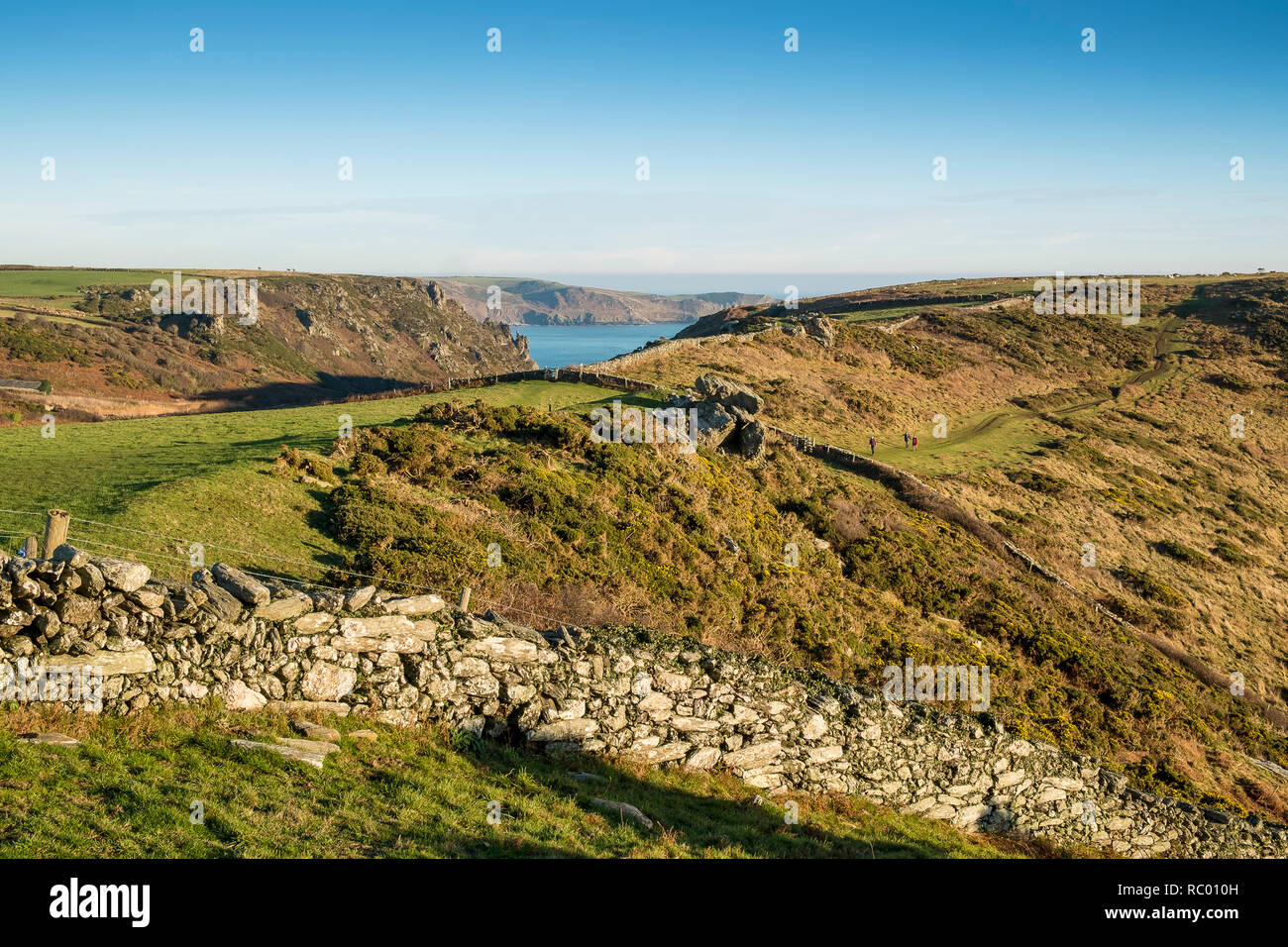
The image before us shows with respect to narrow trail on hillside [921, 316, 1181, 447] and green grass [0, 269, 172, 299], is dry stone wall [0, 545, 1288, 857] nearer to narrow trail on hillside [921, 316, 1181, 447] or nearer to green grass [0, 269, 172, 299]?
narrow trail on hillside [921, 316, 1181, 447]

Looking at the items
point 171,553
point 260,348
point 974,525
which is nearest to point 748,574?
point 974,525

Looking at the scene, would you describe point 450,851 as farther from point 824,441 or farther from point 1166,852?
point 824,441

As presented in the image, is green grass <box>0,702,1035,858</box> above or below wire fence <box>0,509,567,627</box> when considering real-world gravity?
below

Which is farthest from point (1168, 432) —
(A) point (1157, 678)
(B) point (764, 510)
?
(B) point (764, 510)

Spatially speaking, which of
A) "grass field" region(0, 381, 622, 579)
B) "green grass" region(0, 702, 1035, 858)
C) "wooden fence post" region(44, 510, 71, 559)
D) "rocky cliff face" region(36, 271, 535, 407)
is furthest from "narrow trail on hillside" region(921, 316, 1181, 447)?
"rocky cliff face" region(36, 271, 535, 407)

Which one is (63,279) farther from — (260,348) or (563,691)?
(563,691)
